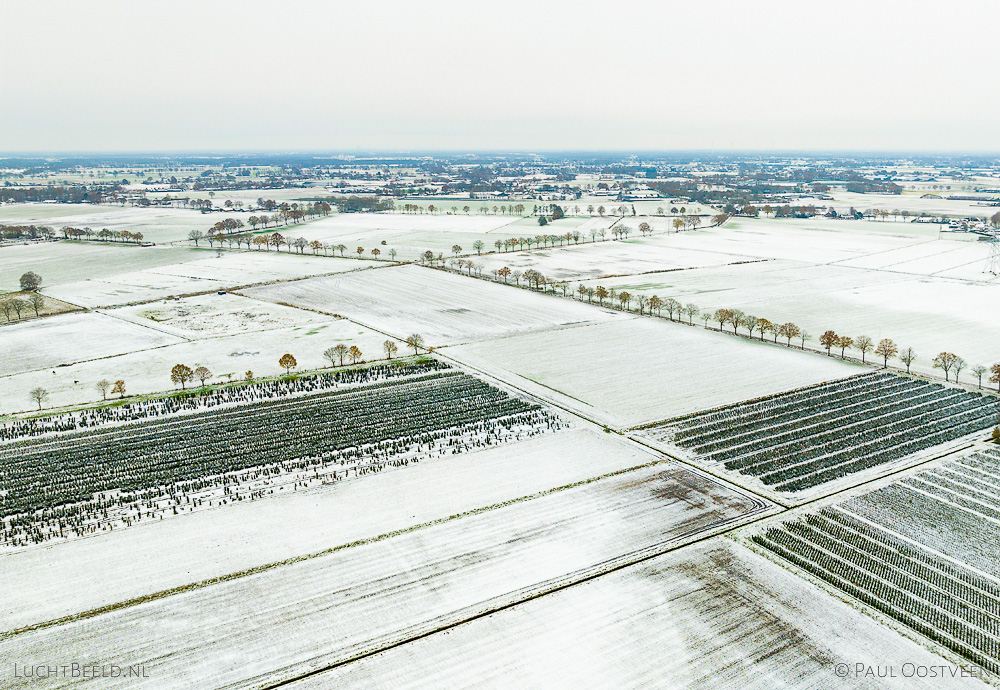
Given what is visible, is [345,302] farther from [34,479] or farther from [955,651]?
[955,651]

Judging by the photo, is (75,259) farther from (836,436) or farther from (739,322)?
(836,436)

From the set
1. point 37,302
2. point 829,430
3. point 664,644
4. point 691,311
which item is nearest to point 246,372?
point 37,302

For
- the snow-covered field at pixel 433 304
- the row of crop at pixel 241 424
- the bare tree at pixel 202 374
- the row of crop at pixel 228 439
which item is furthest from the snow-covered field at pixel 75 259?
the row of crop at pixel 228 439

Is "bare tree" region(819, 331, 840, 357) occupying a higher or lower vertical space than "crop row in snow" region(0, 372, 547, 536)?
higher

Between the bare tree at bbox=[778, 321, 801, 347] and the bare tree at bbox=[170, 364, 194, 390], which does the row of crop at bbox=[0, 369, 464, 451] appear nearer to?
the bare tree at bbox=[170, 364, 194, 390]

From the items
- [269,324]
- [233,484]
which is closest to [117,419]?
[233,484]

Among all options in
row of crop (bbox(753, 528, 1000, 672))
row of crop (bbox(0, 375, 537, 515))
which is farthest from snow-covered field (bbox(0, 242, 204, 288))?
row of crop (bbox(753, 528, 1000, 672))

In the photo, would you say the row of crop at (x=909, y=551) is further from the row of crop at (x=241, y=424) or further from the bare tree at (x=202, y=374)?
the bare tree at (x=202, y=374)
